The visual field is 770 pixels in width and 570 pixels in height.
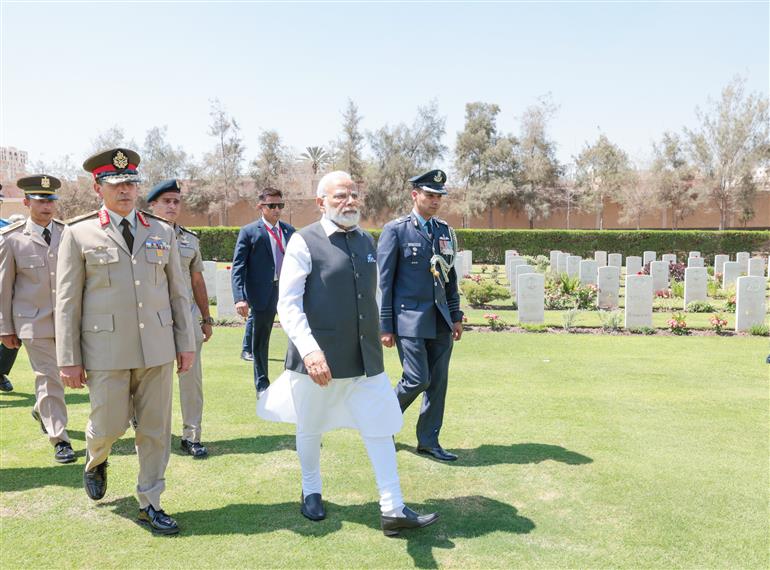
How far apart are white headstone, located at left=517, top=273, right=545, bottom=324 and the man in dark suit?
A: 6030 millimetres

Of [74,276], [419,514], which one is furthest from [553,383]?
[74,276]

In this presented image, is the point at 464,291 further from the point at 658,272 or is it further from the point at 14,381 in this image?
the point at 14,381

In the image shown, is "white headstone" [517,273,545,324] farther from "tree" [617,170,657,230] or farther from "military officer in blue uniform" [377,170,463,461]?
"tree" [617,170,657,230]

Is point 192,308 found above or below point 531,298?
above

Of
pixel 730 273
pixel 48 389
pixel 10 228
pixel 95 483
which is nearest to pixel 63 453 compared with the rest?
pixel 48 389

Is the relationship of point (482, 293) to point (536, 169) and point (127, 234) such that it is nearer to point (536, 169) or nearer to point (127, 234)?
point (127, 234)

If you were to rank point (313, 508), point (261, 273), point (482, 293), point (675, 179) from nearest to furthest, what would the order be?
point (313, 508) < point (261, 273) < point (482, 293) < point (675, 179)

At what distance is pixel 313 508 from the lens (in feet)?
12.2

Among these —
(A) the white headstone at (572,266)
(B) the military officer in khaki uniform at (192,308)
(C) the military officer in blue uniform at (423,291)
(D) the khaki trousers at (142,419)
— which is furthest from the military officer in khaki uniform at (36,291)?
(A) the white headstone at (572,266)

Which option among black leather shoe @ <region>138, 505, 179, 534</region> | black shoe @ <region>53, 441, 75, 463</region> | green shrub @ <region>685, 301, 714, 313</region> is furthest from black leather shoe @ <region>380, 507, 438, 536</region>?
green shrub @ <region>685, 301, 714, 313</region>

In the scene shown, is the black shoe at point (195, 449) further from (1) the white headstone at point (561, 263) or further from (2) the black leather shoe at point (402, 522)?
(1) the white headstone at point (561, 263)

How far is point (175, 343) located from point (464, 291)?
36.6 feet

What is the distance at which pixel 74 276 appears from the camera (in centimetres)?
342

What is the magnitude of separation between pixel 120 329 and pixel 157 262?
1.35 feet
